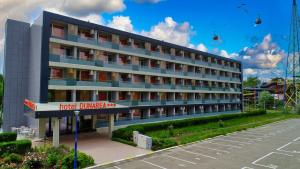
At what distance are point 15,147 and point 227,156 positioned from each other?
1828cm

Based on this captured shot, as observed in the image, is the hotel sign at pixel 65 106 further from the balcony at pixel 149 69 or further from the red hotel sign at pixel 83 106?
the balcony at pixel 149 69

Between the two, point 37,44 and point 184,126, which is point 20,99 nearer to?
point 37,44

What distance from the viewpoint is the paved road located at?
18828 mm

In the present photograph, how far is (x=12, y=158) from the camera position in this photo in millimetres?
18609

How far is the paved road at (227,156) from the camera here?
18.8m

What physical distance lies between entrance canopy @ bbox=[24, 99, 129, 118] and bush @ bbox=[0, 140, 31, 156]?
102 inches

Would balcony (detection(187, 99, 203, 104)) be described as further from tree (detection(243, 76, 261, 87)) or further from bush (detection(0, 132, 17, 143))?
tree (detection(243, 76, 261, 87))

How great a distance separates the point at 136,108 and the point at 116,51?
9.38 metres

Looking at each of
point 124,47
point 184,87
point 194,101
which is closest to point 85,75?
point 124,47

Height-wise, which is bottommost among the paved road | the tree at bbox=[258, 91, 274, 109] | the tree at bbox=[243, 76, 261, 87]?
the paved road

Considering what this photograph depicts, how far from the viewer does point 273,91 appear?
372 ft

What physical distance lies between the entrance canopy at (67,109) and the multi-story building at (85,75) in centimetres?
9

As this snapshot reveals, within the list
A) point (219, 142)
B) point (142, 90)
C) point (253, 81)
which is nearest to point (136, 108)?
point (142, 90)

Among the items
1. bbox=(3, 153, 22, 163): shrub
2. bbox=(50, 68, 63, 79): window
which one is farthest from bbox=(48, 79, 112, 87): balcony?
bbox=(3, 153, 22, 163): shrub
